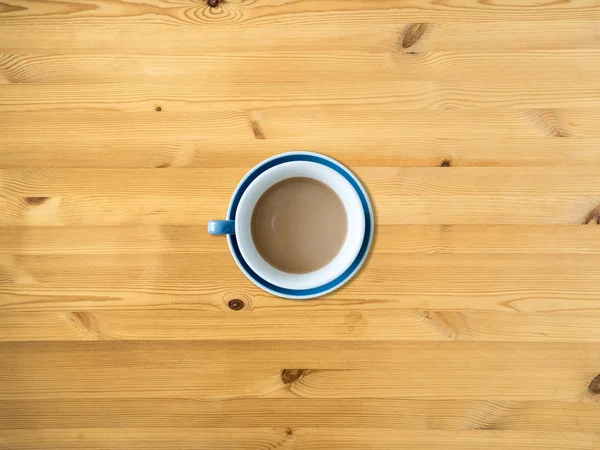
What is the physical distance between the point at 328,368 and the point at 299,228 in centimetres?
22

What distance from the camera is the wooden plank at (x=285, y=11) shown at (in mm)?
713

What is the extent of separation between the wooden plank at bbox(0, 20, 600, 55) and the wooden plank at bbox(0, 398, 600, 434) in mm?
553

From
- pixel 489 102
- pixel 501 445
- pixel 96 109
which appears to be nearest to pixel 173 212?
pixel 96 109

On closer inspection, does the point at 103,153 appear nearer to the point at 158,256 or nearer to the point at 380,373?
the point at 158,256

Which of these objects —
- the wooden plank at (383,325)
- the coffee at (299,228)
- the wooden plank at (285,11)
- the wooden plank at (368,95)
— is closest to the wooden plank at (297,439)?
the wooden plank at (383,325)

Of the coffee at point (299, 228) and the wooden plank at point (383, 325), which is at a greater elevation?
the coffee at point (299, 228)

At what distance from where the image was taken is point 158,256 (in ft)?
2.36

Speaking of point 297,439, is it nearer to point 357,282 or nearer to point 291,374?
point 291,374

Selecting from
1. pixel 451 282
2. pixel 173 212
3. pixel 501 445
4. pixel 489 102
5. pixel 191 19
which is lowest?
pixel 501 445

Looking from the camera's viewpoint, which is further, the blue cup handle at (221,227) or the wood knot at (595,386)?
the wood knot at (595,386)

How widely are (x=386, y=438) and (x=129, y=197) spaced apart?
55 centimetres

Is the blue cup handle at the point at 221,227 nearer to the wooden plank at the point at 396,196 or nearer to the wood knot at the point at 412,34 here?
the wooden plank at the point at 396,196

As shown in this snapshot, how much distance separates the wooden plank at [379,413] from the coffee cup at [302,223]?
19 cm

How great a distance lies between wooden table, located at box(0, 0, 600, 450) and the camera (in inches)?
27.9
